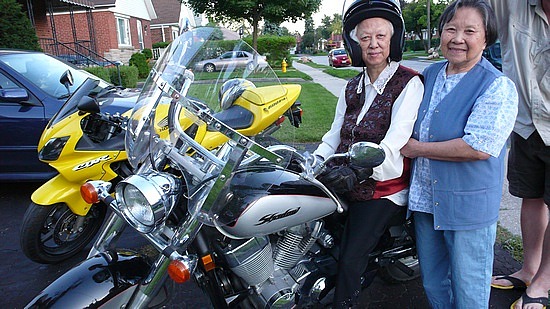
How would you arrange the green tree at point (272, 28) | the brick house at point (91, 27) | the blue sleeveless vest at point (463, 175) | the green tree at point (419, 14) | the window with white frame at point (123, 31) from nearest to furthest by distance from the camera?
the blue sleeveless vest at point (463, 175) < the green tree at point (272, 28) < the brick house at point (91, 27) < the window with white frame at point (123, 31) < the green tree at point (419, 14)

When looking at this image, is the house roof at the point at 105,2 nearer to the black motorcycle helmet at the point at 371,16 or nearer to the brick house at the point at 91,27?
the brick house at the point at 91,27

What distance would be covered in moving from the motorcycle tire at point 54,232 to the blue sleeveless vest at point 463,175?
286 cm

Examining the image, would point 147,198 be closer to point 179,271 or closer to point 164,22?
point 179,271

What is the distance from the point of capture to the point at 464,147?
1854 mm

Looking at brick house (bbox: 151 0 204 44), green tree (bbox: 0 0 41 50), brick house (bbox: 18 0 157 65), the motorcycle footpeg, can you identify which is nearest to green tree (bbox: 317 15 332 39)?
brick house (bbox: 151 0 204 44)

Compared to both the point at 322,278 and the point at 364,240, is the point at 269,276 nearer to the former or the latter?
the point at 322,278

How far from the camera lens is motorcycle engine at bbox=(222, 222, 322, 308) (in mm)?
1897

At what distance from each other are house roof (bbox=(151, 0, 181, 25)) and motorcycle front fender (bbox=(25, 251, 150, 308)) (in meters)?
36.3

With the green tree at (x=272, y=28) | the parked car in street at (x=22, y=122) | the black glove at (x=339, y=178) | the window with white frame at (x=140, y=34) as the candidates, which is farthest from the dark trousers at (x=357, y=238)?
the window with white frame at (x=140, y=34)

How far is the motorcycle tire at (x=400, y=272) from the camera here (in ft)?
8.96

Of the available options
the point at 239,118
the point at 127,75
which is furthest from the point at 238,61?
the point at 127,75

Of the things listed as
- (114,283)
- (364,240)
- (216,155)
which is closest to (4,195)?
(114,283)

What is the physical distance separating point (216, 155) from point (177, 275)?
1.70 feet

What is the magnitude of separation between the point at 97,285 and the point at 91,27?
20.8 m
